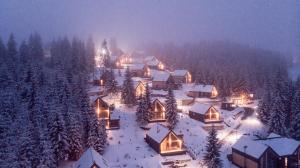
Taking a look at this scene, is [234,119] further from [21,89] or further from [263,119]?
[21,89]

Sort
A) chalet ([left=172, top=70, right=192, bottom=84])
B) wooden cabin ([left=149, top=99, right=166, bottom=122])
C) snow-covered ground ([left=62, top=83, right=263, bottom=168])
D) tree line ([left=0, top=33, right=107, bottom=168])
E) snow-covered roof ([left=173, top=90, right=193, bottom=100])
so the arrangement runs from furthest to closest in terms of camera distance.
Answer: chalet ([left=172, top=70, right=192, bottom=84])
snow-covered roof ([left=173, top=90, right=193, bottom=100])
wooden cabin ([left=149, top=99, right=166, bottom=122])
snow-covered ground ([left=62, top=83, right=263, bottom=168])
tree line ([left=0, top=33, right=107, bottom=168])

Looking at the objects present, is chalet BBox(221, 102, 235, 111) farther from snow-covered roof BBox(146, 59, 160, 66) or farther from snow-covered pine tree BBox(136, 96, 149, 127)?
snow-covered roof BBox(146, 59, 160, 66)

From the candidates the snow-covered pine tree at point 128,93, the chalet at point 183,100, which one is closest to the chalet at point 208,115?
the chalet at point 183,100

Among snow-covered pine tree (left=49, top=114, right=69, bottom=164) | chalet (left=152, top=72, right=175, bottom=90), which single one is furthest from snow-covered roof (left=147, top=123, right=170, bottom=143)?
chalet (left=152, top=72, right=175, bottom=90)

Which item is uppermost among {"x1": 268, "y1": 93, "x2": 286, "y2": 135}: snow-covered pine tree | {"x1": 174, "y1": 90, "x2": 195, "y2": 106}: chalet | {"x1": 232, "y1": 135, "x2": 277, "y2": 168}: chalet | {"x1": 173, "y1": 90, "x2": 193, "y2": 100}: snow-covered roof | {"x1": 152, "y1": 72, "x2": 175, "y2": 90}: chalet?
{"x1": 152, "y1": 72, "x2": 175, "y2": 90}: chalet

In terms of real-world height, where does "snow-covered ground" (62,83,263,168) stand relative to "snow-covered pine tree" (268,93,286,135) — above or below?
below
